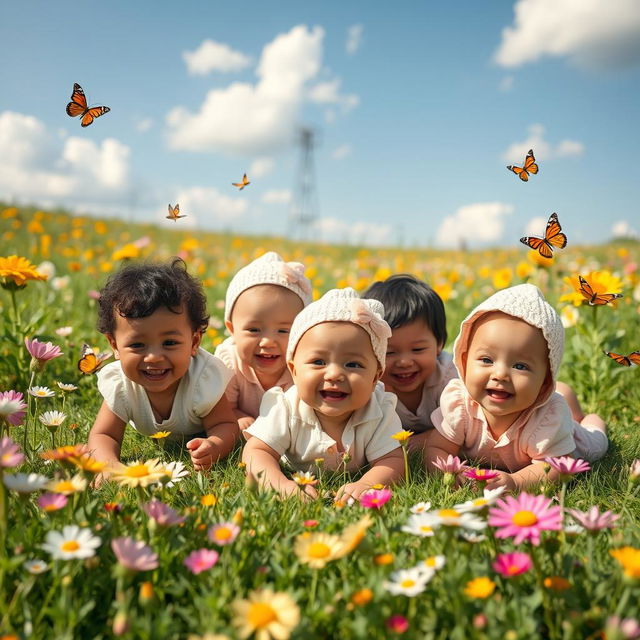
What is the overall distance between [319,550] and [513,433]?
1.39m

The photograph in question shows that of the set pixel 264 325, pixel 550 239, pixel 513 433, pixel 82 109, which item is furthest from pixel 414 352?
pixel 82 109

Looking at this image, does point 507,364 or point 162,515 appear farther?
point 507,364

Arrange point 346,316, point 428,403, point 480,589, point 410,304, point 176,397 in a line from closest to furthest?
point 480,589 < point 346,316 < point 176,397 < point 410,304 < point 428,403

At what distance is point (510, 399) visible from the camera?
229 cm

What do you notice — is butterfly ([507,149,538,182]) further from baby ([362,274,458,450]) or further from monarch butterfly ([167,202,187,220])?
monarch butterfly ([167,202,187,220])

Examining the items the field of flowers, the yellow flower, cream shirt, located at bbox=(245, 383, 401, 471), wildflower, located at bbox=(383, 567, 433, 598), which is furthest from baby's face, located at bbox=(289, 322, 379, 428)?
the yellow flower

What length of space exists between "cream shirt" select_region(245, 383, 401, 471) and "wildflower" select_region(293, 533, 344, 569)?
946 millimetres

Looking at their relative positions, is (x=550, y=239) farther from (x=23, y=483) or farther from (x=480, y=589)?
(x=23, y=483)

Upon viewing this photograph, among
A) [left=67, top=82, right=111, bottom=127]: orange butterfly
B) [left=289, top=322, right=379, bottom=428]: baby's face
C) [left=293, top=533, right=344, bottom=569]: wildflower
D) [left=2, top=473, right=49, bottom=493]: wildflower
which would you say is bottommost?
[left=293, top=533, right=344, bottom=569]: wildflower

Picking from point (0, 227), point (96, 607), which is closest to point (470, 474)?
point (96, 607)

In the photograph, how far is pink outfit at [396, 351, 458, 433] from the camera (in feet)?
9.73

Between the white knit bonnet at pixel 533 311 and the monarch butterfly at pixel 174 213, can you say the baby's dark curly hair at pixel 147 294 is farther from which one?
the white knit bonnet at pixel 533 311

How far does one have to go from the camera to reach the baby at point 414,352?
283 centimetres

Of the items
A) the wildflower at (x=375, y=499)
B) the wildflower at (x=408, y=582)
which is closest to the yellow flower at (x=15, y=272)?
the wildflower at (x=375, y=499)
